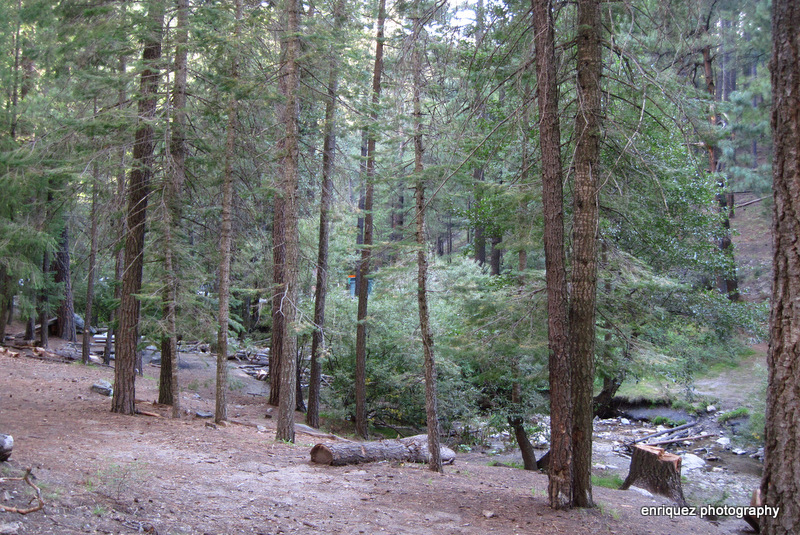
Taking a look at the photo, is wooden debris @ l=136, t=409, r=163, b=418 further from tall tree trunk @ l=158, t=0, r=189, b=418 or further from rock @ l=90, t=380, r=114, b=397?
rock @ l=90, t=380, r=114, b=397

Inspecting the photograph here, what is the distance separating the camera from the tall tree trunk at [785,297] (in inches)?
146

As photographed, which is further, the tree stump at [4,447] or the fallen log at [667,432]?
the fallen log at [667,432]

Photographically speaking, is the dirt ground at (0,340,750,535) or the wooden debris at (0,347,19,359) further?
the wooden debris at (0,347,19,359)

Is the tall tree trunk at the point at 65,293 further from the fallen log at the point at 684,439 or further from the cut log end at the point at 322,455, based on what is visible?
the fallen log at the point at 684,439

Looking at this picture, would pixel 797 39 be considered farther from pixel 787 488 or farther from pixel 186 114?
pixel 186 114

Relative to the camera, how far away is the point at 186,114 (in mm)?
11031

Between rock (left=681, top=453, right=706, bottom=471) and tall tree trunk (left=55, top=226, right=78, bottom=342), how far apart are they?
20.8 m

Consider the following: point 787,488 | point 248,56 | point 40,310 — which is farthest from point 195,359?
point 787,488

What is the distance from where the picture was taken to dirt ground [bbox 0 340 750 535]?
4539 millimetres

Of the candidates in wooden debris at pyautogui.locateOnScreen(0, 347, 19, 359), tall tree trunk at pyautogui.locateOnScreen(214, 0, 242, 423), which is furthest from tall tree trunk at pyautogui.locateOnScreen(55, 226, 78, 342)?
tall tree trunk at pyautogui.locateOnScreen(214, 0, 242, 423)

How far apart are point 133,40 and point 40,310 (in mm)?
13387

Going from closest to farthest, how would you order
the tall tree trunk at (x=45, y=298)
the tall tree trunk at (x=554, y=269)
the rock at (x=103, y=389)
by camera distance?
the tall tree trunk at (x=554, y=269) < the rock at (x=103, y=389) < the tall tree trunk at (x=45, y=298)

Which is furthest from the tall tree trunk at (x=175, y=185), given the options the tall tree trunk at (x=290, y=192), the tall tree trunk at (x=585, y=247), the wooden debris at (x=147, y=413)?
the tall tree trunk at (x=585, y=247)

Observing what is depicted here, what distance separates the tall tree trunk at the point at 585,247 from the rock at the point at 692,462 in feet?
29.7
